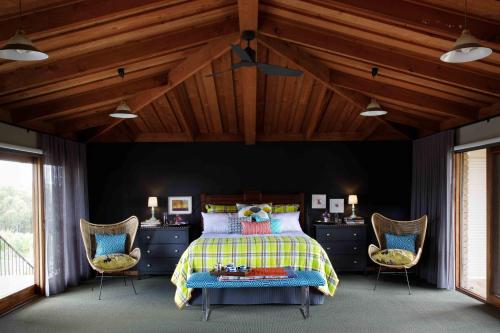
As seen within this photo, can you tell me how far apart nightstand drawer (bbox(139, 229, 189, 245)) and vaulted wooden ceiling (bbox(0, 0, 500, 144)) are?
191 centimetres

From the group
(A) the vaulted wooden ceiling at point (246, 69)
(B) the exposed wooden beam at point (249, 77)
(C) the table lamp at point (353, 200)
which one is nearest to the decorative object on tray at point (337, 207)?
(C) the table lamp at point (353, 200)

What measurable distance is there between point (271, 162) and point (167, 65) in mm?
3352

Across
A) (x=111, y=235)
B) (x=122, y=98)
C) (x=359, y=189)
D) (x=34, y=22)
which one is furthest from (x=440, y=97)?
(x=111, y=235)

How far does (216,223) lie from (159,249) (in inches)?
44.2

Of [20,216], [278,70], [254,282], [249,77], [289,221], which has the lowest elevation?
[254,282]

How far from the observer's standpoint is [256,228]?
7164 millimetres

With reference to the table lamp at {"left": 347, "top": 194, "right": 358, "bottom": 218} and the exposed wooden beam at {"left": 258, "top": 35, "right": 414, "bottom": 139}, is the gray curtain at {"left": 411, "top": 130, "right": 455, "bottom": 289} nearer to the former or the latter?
the table lamp at {"left": 347, "top": 194, "right": 358, "bottom": 218}

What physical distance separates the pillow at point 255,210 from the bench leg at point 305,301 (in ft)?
6.93

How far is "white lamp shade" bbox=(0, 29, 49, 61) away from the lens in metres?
2.94

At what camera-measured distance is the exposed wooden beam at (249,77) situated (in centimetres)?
416

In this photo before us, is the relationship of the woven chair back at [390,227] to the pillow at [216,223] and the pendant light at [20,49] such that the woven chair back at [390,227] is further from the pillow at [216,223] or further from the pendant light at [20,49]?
the pendant light at [20,49]

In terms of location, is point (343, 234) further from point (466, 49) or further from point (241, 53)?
point (466, 49)

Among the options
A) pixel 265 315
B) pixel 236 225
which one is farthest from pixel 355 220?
pixel 265 315

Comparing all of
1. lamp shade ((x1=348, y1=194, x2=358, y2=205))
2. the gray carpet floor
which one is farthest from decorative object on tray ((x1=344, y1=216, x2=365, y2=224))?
the gray carpet floor
